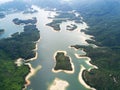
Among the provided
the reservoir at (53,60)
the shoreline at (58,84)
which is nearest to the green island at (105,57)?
the reservoir at (53,60)

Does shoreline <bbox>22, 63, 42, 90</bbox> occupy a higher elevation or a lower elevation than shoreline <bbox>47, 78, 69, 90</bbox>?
lower

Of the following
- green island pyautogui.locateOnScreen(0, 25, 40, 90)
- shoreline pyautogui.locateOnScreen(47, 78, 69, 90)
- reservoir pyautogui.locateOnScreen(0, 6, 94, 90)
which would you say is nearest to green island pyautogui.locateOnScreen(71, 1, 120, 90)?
reservoir pyautogui.locateOnScreen(0, 6, 94, 90)

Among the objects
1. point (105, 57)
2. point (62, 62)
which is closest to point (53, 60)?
point (62, 62)

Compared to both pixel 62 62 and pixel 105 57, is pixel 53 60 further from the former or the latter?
pixel 105 57

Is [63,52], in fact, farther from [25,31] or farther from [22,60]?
[25,31]

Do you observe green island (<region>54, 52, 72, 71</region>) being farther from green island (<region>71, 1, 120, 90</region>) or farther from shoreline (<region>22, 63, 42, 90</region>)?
Answer: green island (<region>71, 1, 120, 90</region>)
